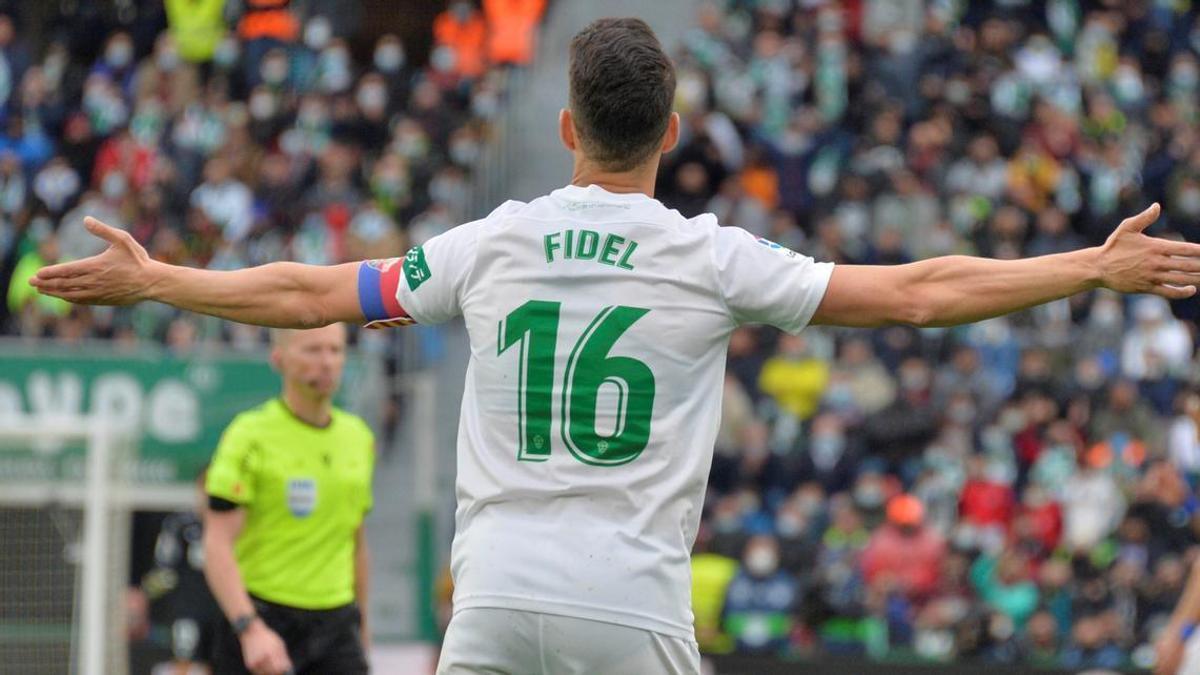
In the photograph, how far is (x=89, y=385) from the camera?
15.2m

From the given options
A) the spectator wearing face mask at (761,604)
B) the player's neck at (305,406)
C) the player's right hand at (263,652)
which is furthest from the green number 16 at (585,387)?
the spectator wearing face mask at (761,604)

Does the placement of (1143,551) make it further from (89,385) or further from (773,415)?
(89,385)

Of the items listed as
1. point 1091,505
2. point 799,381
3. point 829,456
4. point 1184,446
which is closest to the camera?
point 1184,446

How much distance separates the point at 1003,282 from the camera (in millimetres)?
4422

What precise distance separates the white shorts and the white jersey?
0.08ft

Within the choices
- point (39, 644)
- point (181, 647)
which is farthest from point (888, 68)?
point (39, 644)

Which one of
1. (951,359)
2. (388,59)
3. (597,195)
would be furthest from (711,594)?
(597,195)

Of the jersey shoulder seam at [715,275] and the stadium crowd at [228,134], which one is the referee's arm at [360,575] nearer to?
the jersey shoulder seam at [715,275]

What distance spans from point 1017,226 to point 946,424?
9.18 ft

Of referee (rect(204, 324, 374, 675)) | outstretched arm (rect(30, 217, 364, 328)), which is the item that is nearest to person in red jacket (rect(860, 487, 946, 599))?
referee (rect(204, 324, 374, 675))

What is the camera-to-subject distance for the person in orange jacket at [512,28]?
2283cm

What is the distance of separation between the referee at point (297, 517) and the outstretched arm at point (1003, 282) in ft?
12.7

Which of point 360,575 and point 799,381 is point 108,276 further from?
point 799,381

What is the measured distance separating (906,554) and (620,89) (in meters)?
12.2
